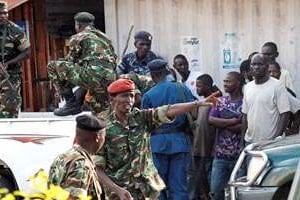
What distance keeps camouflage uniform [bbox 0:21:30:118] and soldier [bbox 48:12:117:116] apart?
46cm

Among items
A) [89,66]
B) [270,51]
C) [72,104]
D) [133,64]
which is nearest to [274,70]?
[270,51]

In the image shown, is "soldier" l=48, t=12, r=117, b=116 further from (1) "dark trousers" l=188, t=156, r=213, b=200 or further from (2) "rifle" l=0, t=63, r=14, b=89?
(1) "dark trousers" l=188, t=156, r=213, b=200

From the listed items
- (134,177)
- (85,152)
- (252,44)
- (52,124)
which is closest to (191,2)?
(252,44)

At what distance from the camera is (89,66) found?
7.80 m

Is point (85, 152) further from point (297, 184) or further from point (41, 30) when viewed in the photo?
point (41, 30)

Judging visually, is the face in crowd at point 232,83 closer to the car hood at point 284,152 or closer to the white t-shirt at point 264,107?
the white t-shirt at point 264,107

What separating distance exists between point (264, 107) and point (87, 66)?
184 centimetres

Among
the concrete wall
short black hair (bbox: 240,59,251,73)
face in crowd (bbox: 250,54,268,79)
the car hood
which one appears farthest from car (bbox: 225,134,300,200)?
the concrete wall

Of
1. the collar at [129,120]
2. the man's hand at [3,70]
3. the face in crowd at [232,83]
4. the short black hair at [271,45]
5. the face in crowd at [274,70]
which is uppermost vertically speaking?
the short black hair at [271,45]

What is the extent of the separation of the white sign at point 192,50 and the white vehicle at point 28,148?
3606mm

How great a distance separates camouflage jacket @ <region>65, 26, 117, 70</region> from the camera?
775 cm

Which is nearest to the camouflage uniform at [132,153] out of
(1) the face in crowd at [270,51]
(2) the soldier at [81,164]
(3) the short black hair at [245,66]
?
(2) the soldier at [81,164]

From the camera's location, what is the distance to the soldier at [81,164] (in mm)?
4750

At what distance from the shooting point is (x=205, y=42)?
33.6 feet
